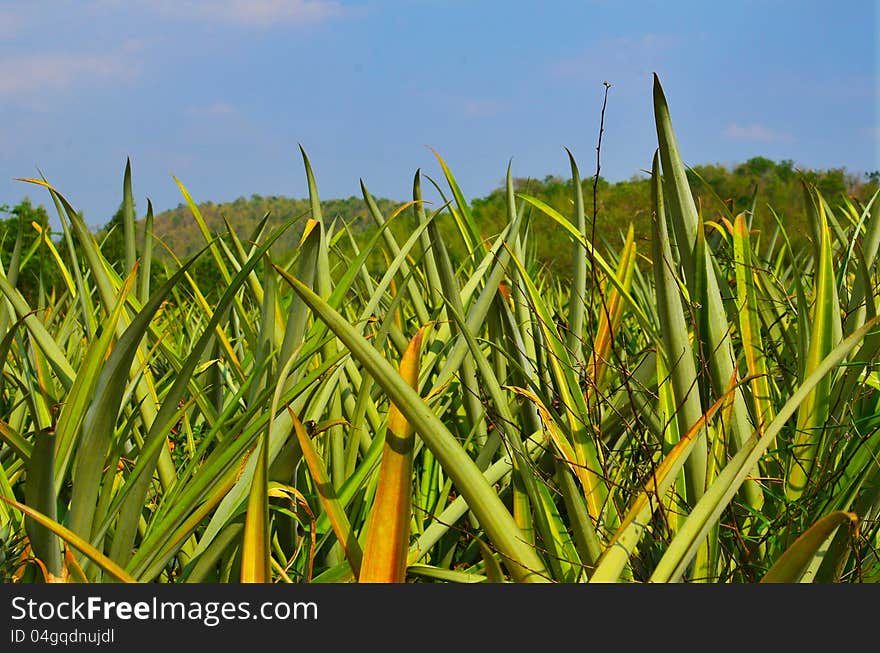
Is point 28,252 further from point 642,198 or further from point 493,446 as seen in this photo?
point 642,198

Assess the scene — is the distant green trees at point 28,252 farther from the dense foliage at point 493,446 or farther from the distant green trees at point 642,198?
the distant green trees at point 642,198

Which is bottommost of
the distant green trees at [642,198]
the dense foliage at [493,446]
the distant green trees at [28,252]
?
the dense foliage at [493,446]

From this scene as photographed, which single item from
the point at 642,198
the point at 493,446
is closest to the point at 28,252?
the point at 493,446

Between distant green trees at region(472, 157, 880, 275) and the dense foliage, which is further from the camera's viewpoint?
distant green trees at region(472, 157, 880, 275)

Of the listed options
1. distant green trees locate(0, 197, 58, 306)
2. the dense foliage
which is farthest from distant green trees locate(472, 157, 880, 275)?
the dense foliage

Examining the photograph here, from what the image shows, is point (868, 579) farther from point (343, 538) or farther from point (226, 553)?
point (226, 553)

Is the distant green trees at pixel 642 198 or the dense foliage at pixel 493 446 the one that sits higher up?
the distant green trees at pixel 642 198

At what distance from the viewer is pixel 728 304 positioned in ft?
4.09

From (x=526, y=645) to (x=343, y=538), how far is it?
0.65 feet

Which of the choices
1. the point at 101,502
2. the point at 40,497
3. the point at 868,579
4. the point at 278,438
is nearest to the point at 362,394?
the point at 278,438

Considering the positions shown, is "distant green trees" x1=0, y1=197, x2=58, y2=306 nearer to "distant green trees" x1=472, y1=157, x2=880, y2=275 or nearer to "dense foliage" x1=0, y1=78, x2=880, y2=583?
"dense foliage" x1=0, y1=78, x2=880, y2=583

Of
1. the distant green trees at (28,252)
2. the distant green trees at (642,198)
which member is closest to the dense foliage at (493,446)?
the distant green trees at (28,252)

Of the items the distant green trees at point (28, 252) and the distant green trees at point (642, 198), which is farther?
the distant green trees at point (642, 198)

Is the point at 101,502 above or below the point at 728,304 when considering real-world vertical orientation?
below
